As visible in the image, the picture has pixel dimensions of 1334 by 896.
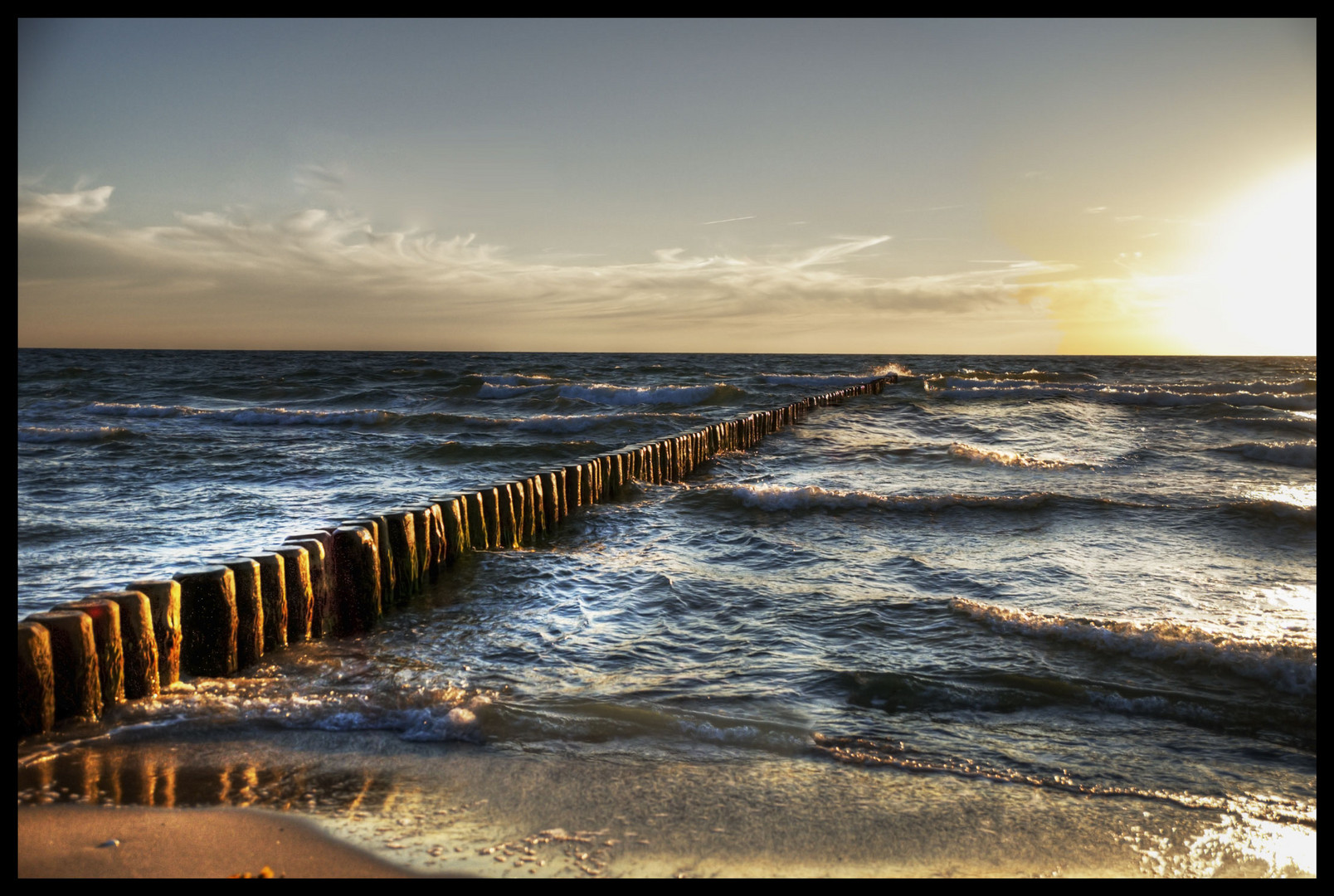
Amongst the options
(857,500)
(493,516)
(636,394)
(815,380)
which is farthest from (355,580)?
(815,380)

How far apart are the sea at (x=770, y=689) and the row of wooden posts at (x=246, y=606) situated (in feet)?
0.46

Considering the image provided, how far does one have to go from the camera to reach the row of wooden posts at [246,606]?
3557 mm

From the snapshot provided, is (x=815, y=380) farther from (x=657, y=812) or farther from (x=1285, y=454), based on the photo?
(x=657, y=812)

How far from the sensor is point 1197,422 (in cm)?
2267

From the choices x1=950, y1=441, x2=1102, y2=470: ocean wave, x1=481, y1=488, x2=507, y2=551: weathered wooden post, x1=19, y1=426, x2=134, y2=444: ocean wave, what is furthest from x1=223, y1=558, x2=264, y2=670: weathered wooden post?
x1=19, y1=426, x2=134, y2=444: ocean wave

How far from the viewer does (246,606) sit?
14.5 feet

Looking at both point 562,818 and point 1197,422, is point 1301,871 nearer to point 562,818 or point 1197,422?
point 562,818

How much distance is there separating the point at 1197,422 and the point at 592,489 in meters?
19.7

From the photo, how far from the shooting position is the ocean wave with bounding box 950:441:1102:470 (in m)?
13.5

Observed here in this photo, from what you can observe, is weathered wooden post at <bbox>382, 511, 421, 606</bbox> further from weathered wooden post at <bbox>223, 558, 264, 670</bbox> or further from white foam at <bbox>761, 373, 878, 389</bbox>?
white foam at <bbox>761, 373, 878, 389</bbox>

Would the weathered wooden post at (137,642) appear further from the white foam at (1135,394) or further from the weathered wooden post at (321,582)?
the white foam at (1135,394)

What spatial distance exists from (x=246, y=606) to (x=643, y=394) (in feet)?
90.3

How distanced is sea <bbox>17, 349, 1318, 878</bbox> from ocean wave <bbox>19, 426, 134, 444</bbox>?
19.1 ft
